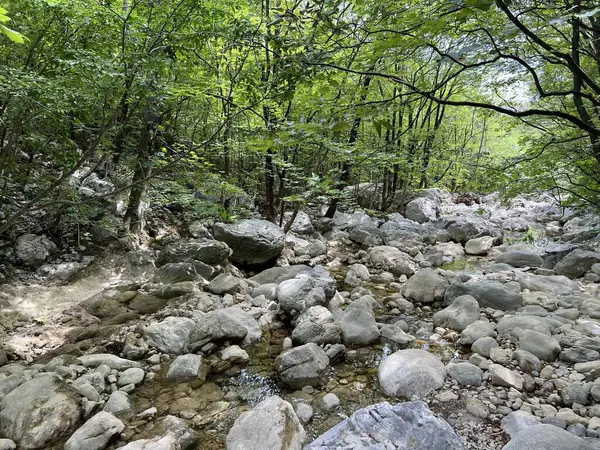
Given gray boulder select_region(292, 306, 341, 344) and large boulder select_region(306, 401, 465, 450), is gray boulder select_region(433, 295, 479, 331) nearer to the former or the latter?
gray boulder select_region(292, 306, 341, 344)

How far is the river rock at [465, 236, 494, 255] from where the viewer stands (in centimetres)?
1013

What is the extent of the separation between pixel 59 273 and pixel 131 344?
2.72 m

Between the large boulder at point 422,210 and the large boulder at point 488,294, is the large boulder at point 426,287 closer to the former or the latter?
the large boulder at point 488,294

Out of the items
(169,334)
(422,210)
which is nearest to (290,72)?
(169,334)

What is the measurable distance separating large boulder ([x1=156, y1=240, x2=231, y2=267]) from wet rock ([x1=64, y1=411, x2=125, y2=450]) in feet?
14.4

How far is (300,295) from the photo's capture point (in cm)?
596

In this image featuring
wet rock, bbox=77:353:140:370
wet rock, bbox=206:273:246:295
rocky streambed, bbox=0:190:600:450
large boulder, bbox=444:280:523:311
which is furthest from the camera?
wet rock, bbox=206:273:246:295

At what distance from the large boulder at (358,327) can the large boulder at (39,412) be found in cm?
326

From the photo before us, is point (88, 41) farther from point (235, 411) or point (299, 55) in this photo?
Answer: point (235, 411)

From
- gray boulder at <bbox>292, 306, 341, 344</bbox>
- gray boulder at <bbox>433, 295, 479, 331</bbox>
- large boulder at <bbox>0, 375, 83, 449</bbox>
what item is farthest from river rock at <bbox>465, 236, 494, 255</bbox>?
large boulder at <bbox>0, 375, 83, 449</bbox>

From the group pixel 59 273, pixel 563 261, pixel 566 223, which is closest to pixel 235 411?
pixel 59 273

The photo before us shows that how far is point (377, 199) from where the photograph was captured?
1628 centimetres

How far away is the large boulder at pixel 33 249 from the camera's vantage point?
20.5 ft

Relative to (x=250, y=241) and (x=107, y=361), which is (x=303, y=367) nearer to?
(x=107, y=361)
